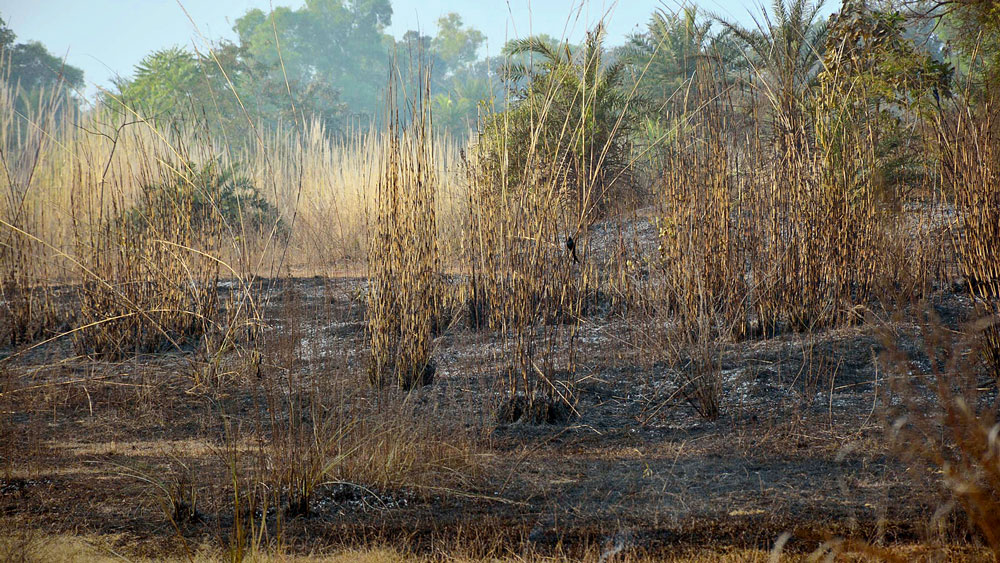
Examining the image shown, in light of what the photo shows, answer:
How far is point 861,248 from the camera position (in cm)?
350

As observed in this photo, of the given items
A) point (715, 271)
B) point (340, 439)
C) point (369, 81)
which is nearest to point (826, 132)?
point (715, 271)

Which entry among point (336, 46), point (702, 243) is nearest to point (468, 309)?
point (702, 243)

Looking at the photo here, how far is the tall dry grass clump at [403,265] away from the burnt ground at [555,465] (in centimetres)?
19

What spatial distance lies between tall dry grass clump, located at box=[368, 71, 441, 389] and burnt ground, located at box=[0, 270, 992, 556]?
0.19 metres

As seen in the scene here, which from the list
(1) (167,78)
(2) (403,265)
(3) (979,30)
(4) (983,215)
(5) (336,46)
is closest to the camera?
(4) (983,215)

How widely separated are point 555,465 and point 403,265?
3.71ft

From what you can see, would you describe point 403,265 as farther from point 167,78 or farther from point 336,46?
point 336,46

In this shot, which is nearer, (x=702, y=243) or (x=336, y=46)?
(x=702, y=243)

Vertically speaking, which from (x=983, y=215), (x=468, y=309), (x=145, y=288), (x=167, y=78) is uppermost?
(x=167, y=78)

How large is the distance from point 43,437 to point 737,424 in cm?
252

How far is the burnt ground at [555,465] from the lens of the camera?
185cm

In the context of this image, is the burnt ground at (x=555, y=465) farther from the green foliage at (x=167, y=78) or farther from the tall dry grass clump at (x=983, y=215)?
the green foliage at (x=167, y=78)

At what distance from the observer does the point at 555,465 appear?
234cm

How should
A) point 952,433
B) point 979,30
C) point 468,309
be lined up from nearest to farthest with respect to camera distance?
point 952,433
point 468,309
point 979,30
